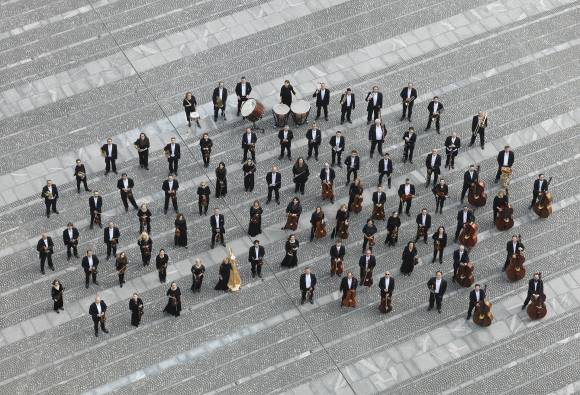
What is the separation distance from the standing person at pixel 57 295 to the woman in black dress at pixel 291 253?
20.4ft

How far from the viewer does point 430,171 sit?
163 feet

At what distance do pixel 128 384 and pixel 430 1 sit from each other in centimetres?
1794

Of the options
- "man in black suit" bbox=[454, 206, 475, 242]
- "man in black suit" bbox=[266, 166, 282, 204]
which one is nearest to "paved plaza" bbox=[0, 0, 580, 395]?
"man in black suit" bbox=[266, 166, 282, 204]

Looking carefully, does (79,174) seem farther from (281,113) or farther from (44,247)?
(281,113)

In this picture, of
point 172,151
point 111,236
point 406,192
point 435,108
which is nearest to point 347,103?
point 435,108

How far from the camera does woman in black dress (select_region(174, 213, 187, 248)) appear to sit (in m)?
47.9

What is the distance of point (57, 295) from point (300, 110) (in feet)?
32.7

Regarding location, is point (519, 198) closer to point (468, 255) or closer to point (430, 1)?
point (468, 255)

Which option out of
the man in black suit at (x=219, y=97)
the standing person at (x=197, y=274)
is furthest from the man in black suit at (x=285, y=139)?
the standing person at (x=197, y=274)

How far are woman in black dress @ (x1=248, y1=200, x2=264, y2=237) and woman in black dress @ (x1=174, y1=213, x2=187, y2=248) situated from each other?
189cm

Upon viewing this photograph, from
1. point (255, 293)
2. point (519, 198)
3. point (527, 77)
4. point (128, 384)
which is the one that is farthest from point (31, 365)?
point (527, 77)

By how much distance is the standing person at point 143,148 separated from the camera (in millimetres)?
50062

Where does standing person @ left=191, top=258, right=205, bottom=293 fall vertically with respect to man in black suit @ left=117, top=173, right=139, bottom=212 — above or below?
below

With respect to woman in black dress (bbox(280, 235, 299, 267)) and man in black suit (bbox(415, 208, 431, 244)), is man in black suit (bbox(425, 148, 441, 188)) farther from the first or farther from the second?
woman in black dress (bbox(280, 235, 299, 267))
